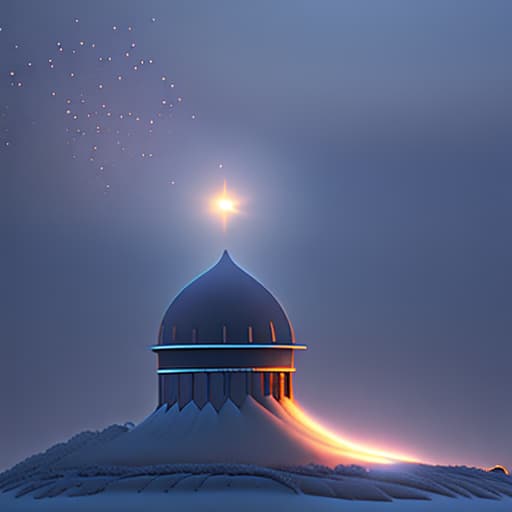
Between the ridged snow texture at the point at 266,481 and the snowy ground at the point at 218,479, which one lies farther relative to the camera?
the ridged snow texture at the point at 266,481

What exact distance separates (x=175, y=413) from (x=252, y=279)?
22.6ft

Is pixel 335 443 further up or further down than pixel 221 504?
further up

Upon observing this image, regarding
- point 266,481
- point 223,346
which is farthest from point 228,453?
point 266,481

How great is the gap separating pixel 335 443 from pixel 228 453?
5264 mm

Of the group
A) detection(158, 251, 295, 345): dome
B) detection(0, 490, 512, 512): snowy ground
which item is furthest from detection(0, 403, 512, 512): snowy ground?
detection(158, 251, 295, 345): dome

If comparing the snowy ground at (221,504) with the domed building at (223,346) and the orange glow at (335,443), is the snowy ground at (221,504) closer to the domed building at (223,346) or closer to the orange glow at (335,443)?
the orange glow at (335,443)

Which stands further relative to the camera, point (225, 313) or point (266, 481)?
point (225, 313)

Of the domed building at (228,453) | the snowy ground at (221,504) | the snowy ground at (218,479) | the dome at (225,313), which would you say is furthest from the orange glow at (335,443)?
the snowy ground at (221,504)

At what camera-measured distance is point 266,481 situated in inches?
1913

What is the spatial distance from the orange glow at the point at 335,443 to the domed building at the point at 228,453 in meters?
0.10

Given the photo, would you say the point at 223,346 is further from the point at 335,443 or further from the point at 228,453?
the point at 335,443

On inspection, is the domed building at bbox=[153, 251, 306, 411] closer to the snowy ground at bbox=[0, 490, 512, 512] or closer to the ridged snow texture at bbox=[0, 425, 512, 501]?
the ridged snow texture at bbox=[0, 425, 512, 501]

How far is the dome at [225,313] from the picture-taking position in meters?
56.7

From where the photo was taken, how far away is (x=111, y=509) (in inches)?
1850
